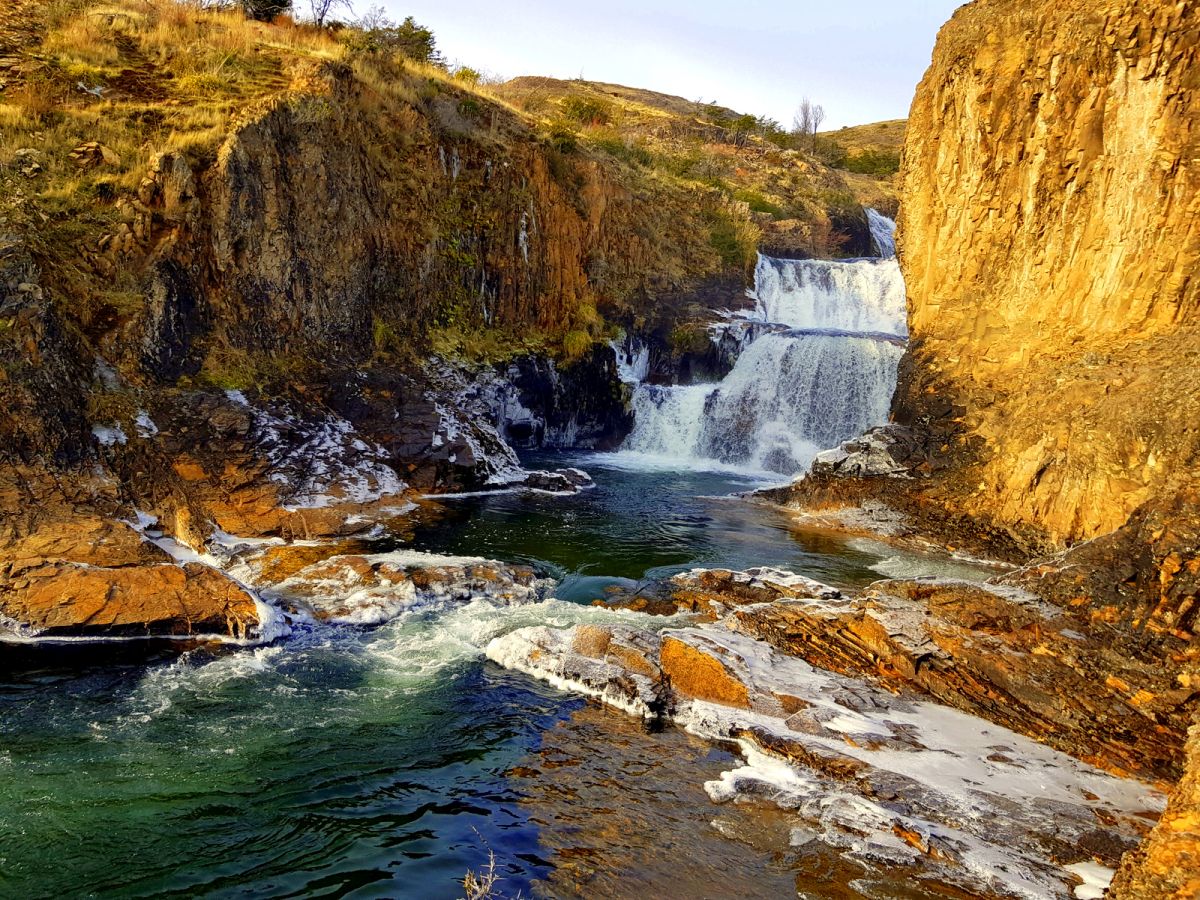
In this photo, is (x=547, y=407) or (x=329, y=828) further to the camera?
(x=547, y=407)

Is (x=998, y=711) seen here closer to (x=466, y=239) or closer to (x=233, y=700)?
(x=233, y=700)

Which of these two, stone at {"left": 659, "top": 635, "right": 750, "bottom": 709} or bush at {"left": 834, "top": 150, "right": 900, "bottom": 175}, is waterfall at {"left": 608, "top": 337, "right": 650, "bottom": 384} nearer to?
stone at {"left": 659, "top": 635, "right": 750, "bottom": 709}

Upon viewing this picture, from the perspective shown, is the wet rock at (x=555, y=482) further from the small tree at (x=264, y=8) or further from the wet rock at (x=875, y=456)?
the small tree at (x=264, y=8)

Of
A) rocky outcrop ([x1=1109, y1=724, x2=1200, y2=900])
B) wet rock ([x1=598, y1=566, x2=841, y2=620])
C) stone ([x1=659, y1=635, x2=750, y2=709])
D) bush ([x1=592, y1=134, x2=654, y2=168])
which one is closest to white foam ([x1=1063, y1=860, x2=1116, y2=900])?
rocky outcrop ([x1=1109, y1=724, x2=1200, y2=900])

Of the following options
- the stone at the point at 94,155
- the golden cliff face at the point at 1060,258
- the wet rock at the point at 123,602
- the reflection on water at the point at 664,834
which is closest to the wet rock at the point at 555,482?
the golden cliff face at the point at 1060,258

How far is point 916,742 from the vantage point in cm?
798

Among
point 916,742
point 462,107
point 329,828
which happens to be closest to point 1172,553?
point 916,742

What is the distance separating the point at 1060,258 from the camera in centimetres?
1648

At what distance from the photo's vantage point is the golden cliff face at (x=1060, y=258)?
46.4 ft

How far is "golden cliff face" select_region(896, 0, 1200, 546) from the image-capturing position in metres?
14.1

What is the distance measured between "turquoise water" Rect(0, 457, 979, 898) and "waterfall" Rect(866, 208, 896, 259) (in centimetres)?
3767

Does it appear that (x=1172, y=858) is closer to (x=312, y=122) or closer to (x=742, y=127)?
(x=312, y=122)

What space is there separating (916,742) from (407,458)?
12780 millimetres

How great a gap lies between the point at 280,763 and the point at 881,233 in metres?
44.2
